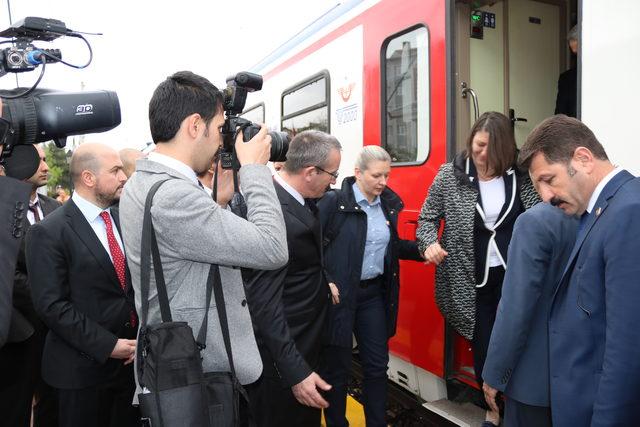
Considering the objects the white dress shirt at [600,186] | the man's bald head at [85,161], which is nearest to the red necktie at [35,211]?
the man's bald head at [85,161]

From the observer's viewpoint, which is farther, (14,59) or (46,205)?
(46,205)

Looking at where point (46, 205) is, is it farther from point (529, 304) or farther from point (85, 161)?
point (529, 304)

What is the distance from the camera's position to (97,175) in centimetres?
276

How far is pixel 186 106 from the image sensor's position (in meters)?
1.61

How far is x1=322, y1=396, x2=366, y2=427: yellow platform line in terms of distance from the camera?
3.81 meters

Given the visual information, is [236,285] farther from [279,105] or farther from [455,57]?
[279,105]

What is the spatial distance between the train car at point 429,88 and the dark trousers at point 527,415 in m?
1.19

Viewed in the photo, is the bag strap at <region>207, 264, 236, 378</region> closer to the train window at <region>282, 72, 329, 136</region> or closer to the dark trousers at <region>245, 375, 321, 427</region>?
the dark trousers at <region>245, 375, 321, 427</region>

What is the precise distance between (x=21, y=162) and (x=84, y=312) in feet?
3.81

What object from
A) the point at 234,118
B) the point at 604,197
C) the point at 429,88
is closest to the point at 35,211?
the point at 234,118

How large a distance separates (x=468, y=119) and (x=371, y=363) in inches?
65.0

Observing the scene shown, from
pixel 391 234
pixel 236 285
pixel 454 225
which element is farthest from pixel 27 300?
pixel 454 225

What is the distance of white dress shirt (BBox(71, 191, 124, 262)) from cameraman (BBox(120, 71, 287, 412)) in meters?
1.10

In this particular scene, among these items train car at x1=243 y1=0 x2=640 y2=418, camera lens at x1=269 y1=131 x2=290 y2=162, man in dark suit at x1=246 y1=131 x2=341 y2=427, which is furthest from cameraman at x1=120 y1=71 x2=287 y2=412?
train car at x1=243 y1=0 x2=640 y2=418
